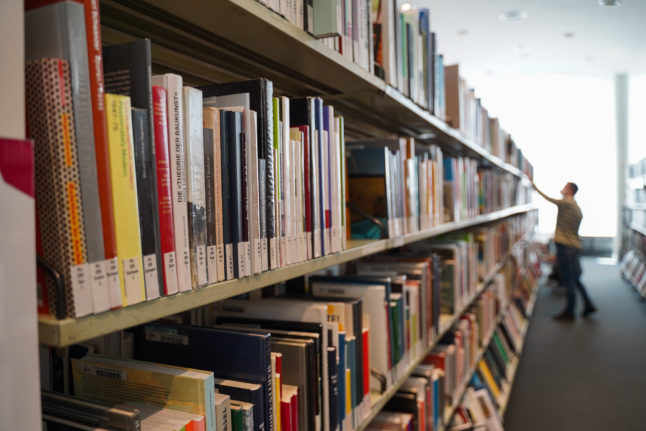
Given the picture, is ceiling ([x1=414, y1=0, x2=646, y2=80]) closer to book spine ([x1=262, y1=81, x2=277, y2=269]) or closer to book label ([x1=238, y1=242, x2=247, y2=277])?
book spine ([x1=262, y1=81, x2=277, y2=269])

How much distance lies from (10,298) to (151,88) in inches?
11.5

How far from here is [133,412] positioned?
623 mm

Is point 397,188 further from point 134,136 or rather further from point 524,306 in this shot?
point 524,306

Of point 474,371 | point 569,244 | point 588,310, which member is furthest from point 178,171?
point 588,310

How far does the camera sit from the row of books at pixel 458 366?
5.75 feet

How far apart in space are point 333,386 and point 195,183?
2.01ft

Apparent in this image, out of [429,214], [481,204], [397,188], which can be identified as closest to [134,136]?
[397,188]

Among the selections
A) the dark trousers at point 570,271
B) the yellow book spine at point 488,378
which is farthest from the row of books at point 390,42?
the dark trousers at point 570,271

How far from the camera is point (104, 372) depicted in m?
0.79

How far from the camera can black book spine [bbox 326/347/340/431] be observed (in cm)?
108

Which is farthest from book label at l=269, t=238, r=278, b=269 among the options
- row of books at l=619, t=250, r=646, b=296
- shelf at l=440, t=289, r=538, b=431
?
row of books at l=619, t=250, r=646, b=296

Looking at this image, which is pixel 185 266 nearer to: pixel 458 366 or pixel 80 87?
pixel 80 87

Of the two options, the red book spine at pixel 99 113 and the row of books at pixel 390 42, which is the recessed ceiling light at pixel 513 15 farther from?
the red book spine at pixel 99 113

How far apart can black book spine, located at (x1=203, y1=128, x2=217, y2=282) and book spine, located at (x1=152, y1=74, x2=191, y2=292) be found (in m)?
0.05
